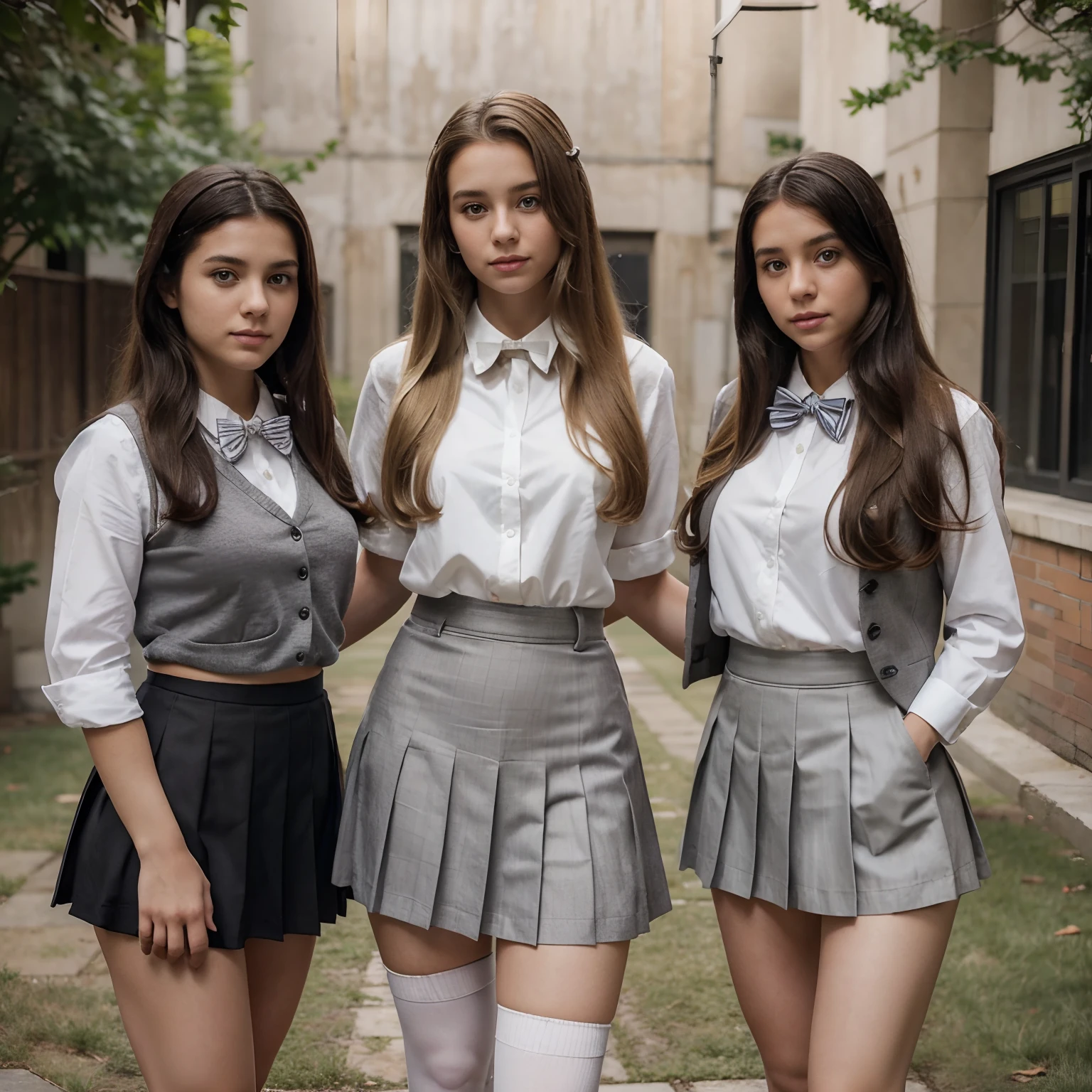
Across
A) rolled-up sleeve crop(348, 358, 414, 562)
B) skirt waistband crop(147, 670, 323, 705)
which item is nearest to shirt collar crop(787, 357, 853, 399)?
rolled-up sleeve crop(348, 358, 414, 562)

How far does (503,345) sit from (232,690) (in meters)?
0.56

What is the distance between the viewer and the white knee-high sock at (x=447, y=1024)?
5.87 ft

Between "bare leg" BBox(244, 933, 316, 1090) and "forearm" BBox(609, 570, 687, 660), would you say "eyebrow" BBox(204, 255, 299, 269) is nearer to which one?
"forearm" BBox(609, 570, 687, 660)

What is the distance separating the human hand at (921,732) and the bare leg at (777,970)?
0.92 ft

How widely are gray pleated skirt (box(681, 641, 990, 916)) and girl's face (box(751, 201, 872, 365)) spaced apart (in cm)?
41

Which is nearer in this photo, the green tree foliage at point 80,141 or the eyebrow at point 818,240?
the eyebrow at point 818,240

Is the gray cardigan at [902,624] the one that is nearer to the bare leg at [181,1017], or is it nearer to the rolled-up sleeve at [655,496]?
the rolled-up sleeve at [655,496]

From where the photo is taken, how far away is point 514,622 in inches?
69.7

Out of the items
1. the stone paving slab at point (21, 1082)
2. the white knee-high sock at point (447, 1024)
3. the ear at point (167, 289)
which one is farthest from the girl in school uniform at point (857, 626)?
the stone paving slab at point (21, 1082)

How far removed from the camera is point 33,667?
5.66 metres

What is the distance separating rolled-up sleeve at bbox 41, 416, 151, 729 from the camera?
157cm

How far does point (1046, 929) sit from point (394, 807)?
229 centimetres

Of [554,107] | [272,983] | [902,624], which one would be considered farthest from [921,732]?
[554,107]

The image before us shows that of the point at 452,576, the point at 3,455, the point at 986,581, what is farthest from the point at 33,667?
the point at 986,581
